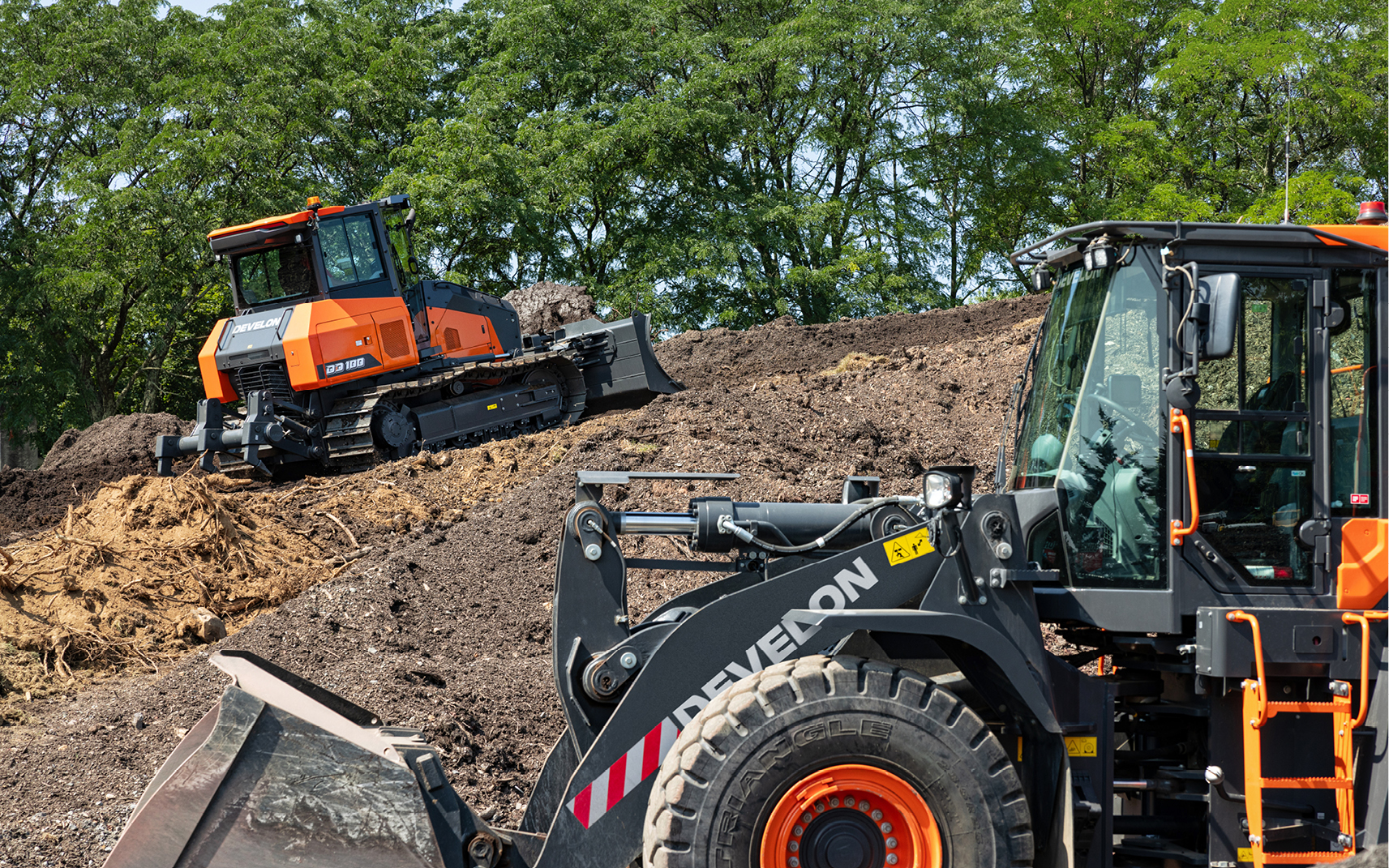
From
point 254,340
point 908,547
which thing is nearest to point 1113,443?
point 908,547

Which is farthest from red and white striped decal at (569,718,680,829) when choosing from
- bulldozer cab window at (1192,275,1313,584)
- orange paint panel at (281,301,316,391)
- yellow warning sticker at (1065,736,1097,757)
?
orange paint panel at (281,301,316,391)

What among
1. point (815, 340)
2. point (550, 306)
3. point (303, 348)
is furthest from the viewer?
point (550, 306)

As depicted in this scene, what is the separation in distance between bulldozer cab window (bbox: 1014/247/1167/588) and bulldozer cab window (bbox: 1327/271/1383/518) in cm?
67

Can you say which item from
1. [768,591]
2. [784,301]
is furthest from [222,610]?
[784,301]

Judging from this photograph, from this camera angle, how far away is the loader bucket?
15789mm

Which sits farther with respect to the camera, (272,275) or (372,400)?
(272,275)

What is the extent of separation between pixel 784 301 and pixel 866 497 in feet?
65.8

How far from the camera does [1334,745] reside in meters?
3.80

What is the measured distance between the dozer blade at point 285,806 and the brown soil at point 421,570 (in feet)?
5.60

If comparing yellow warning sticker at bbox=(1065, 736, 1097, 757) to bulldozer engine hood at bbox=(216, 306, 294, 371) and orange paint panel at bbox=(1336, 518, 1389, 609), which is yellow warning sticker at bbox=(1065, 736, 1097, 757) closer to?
orange paint panel at bbox=(1336, 518, 1389, 609)

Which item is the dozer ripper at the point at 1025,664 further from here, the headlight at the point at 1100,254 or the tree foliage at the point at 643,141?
the tree foliage at the point at 643,141

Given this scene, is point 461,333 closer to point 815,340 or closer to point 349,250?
point 349,250

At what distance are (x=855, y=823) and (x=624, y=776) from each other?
0.74m

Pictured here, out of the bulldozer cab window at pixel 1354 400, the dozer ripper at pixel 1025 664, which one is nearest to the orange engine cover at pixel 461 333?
the dozer ripper at pixel 1025 664
